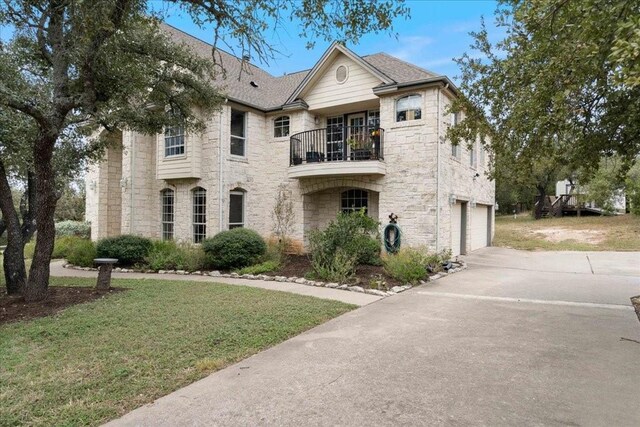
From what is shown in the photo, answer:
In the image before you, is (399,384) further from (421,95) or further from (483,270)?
(421,95)

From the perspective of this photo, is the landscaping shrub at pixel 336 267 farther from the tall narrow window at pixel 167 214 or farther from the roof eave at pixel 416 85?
the tall narrow window at pixel 167 214

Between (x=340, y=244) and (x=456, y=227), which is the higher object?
(x=456, y=227)

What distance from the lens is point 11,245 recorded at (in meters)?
7.83

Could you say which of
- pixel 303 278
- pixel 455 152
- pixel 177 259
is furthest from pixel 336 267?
pixel 455 152

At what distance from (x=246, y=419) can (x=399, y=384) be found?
5.38ft

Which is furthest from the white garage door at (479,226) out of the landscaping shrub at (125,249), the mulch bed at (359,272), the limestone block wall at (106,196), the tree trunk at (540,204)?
the tree trunk at (540,204)

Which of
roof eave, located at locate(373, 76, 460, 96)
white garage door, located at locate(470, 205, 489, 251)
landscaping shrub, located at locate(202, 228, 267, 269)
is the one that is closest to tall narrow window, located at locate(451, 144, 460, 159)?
roof eave, located at locate(373, 76, 460, 96)

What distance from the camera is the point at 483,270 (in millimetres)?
11945

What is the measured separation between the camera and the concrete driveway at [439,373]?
11.0 ft

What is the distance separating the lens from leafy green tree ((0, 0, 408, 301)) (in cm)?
622

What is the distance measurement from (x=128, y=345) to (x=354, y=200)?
423 inches

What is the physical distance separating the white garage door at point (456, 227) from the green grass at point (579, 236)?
17.1 ft

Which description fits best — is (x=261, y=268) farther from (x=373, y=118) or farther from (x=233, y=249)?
(x=373, y=118)

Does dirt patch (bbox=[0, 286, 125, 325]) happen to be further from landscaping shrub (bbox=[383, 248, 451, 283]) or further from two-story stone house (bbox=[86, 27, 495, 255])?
landscaping shrub (bbox=[383, 248, 451, 283])
